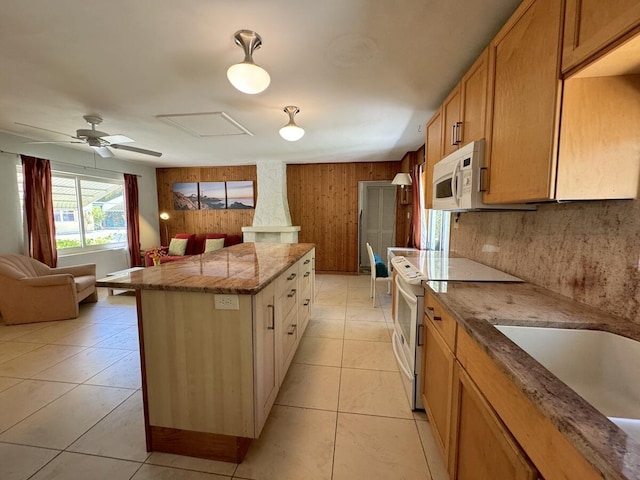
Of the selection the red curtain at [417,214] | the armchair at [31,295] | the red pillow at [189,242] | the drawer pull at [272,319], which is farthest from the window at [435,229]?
the red pillow at [189,242]

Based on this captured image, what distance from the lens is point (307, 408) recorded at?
1.82 meters

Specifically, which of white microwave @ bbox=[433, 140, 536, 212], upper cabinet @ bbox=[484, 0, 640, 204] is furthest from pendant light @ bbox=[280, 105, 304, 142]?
upper cabinet @ bbox=[484, 0, 640, 204]

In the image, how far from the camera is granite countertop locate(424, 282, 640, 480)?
49 cm

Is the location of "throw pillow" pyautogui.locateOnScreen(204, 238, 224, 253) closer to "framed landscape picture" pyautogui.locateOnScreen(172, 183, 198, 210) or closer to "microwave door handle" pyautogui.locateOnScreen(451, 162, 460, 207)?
"framed landscape picture" pyautogui.locateOnScreen(172, 183, 198, 210)

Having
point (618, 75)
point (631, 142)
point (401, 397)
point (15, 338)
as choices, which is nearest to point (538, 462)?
point (631, 142)

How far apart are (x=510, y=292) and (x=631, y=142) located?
74cm

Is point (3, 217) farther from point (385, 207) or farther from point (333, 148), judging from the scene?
point (385, 207)

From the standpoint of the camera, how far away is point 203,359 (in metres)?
1.41

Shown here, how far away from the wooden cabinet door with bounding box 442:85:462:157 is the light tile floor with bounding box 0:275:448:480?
Answer: 1796 mm

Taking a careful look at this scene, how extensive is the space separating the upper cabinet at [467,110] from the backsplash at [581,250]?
578 millimetres

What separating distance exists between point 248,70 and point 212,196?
16.6 feet

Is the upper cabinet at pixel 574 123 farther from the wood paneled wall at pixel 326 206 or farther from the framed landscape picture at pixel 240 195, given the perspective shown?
the framed landscape picture at pixel 240 195

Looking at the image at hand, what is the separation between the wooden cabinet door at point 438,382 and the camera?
4.14 ft

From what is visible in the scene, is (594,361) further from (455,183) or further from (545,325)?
(455,183)
